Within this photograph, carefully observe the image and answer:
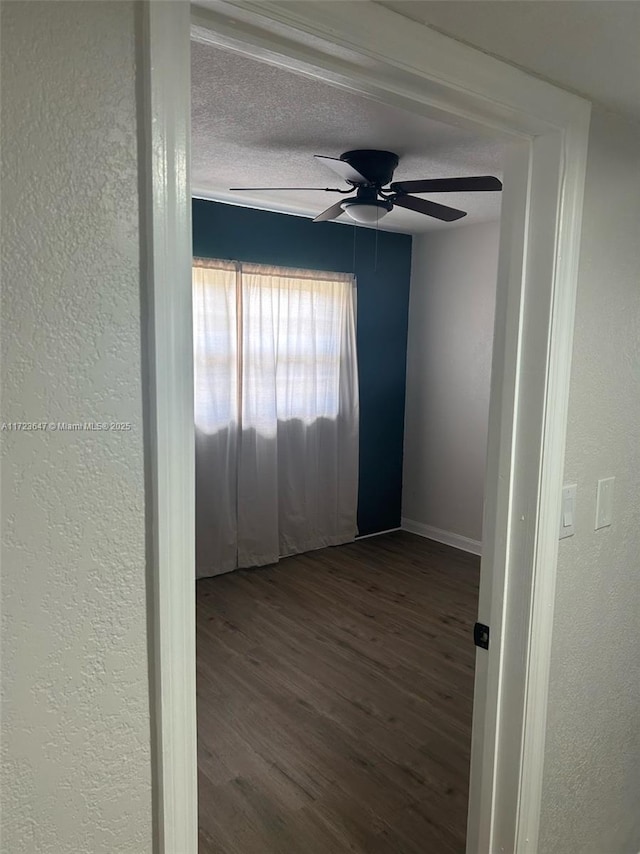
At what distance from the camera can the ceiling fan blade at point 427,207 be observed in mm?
3053

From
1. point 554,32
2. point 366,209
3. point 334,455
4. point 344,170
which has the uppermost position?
point 344,170

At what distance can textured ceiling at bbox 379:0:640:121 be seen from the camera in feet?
3.23

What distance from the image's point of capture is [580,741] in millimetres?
1656

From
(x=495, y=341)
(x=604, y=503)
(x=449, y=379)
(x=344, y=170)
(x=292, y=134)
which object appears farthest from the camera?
(x=449, y=379)

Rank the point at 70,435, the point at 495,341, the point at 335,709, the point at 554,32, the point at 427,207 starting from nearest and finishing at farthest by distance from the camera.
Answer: the point at 70,435 → the point at 554,32 → the point at 495,341 → the point at 335,709 → the point at 427,207

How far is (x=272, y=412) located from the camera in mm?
4414

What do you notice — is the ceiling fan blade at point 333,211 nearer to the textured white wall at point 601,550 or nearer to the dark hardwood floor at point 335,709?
the textured white wall at point 601,550

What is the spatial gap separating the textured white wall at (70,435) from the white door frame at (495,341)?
3 cm

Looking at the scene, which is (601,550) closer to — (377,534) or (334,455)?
(334,455)

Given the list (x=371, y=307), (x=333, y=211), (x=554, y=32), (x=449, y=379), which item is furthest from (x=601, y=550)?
(x=371, y=307)

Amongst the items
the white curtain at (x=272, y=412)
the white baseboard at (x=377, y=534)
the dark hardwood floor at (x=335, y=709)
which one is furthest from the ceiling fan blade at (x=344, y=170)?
the white baseboard at (x=377, y=534)

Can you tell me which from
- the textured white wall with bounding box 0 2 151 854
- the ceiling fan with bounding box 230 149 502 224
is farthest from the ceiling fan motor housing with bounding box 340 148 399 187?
the textured white wall with bounding box 0 2 151 854

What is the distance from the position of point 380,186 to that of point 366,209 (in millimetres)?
125

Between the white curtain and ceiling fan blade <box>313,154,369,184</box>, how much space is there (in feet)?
4.25
